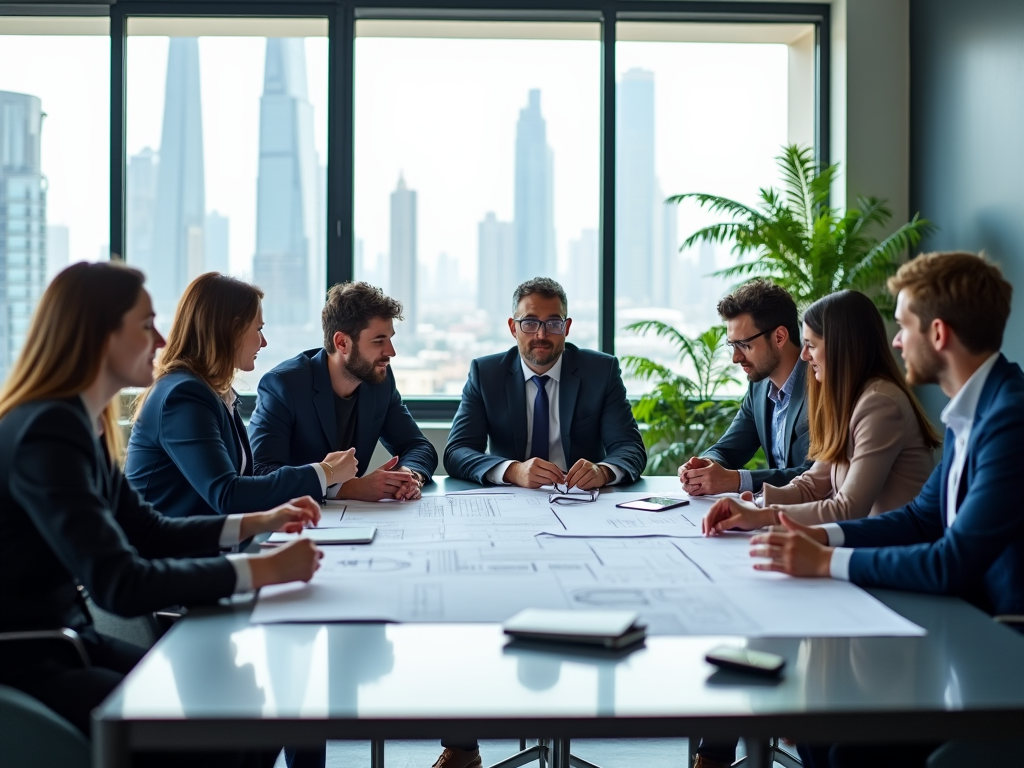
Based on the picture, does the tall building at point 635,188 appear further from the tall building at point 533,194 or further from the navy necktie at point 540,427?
the navy necktie at point 540,427

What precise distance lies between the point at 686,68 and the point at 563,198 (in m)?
1.04

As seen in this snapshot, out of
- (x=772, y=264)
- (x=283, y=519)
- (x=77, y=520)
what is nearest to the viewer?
(x=77, y=520)

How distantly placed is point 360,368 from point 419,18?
2875 millimetres

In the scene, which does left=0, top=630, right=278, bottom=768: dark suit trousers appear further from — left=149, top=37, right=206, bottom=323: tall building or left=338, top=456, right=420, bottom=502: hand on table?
left=149, top=37, right=206, bottom=323: tall building

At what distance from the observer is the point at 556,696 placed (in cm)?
127

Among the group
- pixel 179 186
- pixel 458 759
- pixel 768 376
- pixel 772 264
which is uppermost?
pixel 179 186

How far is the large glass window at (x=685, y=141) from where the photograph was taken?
564 centimetres

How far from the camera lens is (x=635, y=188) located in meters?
5.64

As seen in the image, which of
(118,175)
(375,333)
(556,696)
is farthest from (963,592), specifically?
(118,175)

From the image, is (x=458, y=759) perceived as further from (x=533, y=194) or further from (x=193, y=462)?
(x=533, y=194)

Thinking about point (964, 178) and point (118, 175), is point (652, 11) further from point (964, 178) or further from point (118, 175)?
point (118, 175)

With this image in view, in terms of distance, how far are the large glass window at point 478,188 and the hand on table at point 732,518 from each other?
11.0 ft

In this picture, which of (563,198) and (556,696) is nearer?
(556,696)

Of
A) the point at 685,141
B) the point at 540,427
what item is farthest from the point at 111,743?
the point at 685,141
